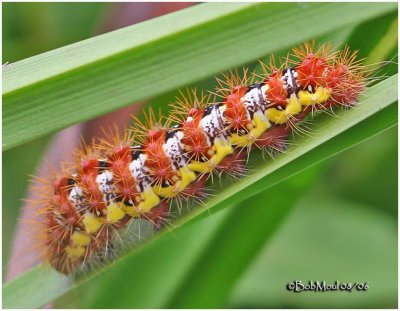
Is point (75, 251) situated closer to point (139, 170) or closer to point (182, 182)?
point (139, 170)

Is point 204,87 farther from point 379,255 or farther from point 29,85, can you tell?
point 379,255

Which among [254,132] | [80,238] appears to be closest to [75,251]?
[80,238]

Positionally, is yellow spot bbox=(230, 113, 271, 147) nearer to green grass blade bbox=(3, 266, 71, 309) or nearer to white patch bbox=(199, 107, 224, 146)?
white patch bbox=(199, 107, 224, 146)

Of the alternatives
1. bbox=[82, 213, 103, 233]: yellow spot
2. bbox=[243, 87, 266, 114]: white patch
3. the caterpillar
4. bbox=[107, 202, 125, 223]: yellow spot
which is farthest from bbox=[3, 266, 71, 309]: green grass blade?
bbox=[243, 87, 266, 114]: white patch

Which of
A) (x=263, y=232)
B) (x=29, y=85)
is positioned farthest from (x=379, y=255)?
(x=29, y=85)

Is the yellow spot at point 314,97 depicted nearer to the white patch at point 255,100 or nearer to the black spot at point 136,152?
the white patch at point 255,100

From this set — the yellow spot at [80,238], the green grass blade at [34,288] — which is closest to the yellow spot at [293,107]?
the yellow spot at [80,238]

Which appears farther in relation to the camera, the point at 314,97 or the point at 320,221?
the point at 320,221
